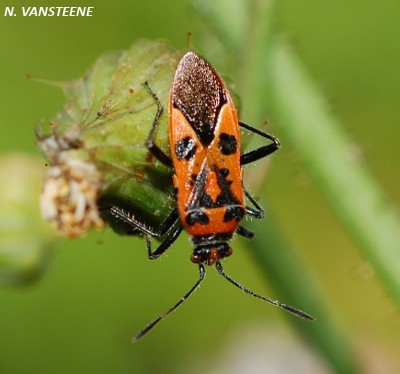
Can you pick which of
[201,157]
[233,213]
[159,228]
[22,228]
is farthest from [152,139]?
[22,228]

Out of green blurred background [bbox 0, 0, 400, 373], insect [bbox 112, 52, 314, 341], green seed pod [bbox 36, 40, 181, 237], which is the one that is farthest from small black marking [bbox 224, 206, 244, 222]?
green blurred background [bbox 0, 0, 400, 373]

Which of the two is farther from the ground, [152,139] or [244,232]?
[152,139]

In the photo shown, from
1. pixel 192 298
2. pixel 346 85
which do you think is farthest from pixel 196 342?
pixel 346 85

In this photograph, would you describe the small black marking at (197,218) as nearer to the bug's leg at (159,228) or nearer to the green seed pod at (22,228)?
the bug's leg at (159,228)

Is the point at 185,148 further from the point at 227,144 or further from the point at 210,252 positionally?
the point at 210,252

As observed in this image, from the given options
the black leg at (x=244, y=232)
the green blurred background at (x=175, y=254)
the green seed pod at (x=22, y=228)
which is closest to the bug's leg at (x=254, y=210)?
the black leg at (x=244, y=232)

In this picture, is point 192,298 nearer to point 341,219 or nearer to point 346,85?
point 346,85

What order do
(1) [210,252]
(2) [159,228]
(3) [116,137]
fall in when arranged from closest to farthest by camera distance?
(3) [116,137]
(2) [159,228]
(1) [210,252]
